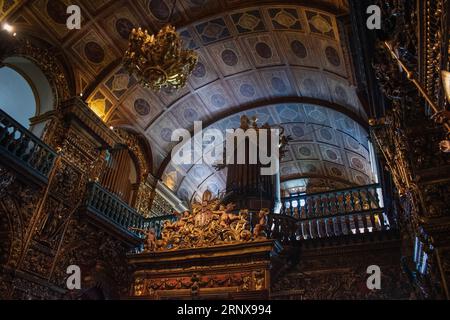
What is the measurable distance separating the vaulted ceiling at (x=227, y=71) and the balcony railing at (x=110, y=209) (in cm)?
278

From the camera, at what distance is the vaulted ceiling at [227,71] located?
10320 mm

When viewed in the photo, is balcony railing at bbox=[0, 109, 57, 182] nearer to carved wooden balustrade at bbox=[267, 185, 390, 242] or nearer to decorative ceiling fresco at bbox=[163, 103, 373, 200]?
carved wooden balustrade at bbox=[267, 185, 390, 242]

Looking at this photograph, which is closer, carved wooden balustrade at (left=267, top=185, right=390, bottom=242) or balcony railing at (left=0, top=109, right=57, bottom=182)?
balcony railing at (left=0, top=109, right=57, bottom=182)

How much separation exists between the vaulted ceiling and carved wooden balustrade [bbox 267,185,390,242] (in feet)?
10.8

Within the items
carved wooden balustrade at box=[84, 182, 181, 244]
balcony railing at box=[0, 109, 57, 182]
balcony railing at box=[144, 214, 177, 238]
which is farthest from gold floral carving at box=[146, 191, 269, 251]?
balcony railing at box=[144, 214, 177, 238]

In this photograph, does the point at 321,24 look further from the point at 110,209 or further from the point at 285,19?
the point at 110,209

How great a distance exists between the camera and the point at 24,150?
27.1ft

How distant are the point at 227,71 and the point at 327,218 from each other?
20.2 ft

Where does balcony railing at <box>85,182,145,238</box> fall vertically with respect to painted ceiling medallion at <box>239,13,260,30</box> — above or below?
below

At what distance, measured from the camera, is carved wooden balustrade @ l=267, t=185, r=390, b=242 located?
857 centimetres

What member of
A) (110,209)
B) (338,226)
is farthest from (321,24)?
(110,209)

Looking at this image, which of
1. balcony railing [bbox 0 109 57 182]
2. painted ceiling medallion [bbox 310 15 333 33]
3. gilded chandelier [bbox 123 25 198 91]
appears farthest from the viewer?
painted ceiling medallion [bbox 310 15 333 33]
